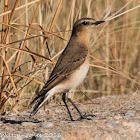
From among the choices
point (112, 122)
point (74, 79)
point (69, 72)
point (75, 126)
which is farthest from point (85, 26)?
point (75, 126)

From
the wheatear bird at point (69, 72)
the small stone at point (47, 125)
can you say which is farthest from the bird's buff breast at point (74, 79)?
the small stone at point (47, 125)

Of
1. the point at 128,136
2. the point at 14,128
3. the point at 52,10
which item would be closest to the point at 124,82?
the point at 52,10

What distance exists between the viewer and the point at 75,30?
5668 millimetres

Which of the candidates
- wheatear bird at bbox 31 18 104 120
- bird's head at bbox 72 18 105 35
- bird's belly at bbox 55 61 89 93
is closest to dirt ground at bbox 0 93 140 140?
wheatear bird at bbox 31 18 104 120

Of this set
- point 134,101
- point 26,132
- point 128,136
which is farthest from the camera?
point 134,101

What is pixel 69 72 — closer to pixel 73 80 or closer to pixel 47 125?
pixel 73 80

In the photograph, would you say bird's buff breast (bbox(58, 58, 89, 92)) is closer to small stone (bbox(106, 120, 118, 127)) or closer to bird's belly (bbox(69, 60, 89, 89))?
bird's belly (bbox(69, 60, 89, 89))

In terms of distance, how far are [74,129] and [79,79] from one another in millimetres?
1041

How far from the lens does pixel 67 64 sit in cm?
513

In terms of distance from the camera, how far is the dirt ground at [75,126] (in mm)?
3945

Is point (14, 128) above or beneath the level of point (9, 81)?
beneath

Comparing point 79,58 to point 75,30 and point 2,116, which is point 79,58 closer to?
point 75,30

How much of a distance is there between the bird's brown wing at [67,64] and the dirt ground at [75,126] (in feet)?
1.81

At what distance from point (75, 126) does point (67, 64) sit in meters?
1.20
